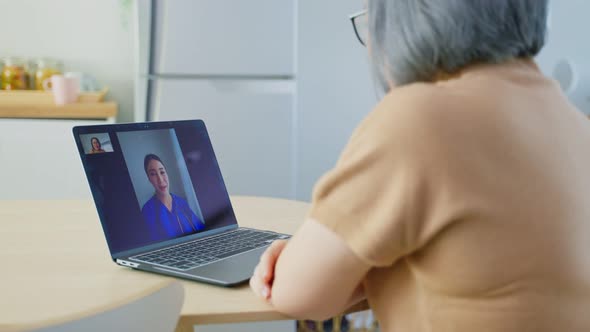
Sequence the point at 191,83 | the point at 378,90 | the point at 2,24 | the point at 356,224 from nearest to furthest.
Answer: the point at 356,224 < the point at 378,90 < the point at 191,83 < the point at 2,24

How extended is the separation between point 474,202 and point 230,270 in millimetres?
417

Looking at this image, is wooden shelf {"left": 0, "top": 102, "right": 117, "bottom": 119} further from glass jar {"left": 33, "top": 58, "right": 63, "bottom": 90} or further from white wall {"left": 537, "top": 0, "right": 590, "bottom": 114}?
white wall {"left": 537, "top": 0, "right": 590, "bottom": 114}

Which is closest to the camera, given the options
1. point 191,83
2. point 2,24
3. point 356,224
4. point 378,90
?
point 356,224

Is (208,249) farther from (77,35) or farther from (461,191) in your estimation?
(77,35)

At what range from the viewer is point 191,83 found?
116 inches

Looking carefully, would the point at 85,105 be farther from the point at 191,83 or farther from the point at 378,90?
the point at 378,90

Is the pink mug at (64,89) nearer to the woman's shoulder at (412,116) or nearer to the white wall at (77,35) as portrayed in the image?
the white wall at (77,35)

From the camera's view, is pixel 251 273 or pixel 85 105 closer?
pixel 251 273

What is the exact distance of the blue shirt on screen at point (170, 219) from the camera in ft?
3.84

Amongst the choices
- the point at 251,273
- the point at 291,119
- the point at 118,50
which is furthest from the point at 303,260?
the point at 118,50

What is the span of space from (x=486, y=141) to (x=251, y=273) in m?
0.42

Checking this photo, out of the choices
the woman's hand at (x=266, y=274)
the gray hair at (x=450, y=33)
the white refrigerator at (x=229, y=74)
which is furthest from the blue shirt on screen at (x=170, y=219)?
the white refrigerator at (x=229, y=74)

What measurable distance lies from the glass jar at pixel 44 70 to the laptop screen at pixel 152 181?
214 cm

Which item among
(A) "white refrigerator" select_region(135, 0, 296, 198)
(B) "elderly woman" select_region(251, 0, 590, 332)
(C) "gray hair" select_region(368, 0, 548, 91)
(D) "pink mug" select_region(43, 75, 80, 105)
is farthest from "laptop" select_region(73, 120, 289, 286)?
(D) "pink mug" select_region(43, 75, 80, 105)
